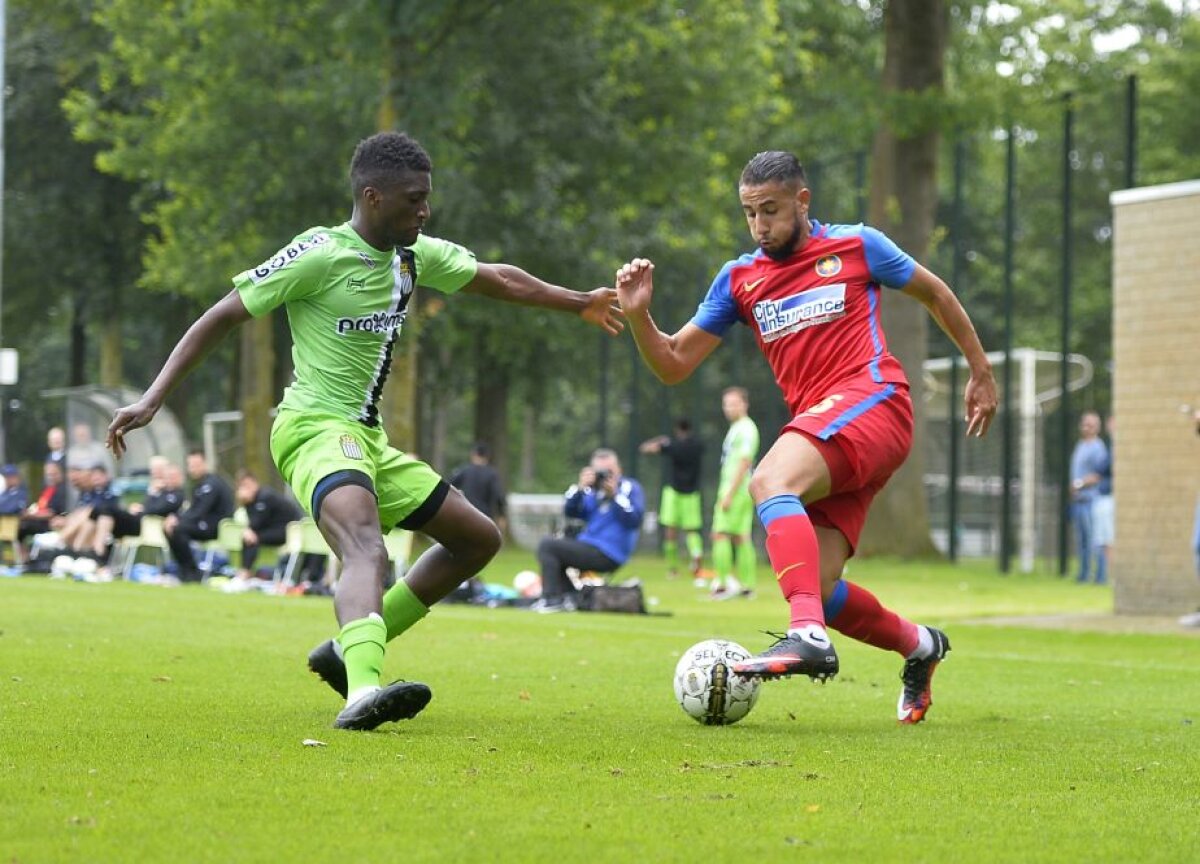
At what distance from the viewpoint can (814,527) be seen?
779 cm

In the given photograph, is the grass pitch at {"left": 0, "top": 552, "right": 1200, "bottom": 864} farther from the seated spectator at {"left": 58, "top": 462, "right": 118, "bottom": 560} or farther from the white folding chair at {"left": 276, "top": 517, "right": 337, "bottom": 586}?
the seated spectator at {"left": 58, "top": 462, "right": 118, "bottom": 560}

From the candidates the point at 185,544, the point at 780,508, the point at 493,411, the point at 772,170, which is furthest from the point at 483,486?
the point at 493,411

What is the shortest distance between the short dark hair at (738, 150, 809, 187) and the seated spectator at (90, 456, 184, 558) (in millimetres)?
17541

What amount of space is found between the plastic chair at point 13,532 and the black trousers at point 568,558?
33.8 feet

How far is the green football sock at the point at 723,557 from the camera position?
845 inches

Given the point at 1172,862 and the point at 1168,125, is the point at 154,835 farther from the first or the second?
the point at 1168,125

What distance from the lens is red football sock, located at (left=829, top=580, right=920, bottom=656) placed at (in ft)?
26.2

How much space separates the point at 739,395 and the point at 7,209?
24565 millimetres

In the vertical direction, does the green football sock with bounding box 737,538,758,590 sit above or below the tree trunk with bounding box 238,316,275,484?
below

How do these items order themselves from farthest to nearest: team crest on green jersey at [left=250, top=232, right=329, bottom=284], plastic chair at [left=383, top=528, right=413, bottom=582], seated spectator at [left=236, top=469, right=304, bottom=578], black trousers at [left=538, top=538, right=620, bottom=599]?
seated spectator at [left=236, top=469, right=304, bottom=578], plastic chair at [left=383, top=528, right=413, bottom=582], black trousers at [left=538, top=538, right=620, bottom=599], team crest on green jersey at [left=250, top=232, right=329, bottom=284]

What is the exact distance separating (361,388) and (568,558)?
36.2 ft

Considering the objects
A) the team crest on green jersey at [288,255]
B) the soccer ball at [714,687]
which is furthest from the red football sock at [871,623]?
the team crest on green jersey at [288,255]

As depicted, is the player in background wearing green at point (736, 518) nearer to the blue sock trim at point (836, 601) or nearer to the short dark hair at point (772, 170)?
the blue sock trim at point (836, 601)

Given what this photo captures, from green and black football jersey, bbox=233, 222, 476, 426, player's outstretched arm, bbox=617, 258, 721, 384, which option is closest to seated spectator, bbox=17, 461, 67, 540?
green and black football jersey, bbox=233, 222, 476, 426
